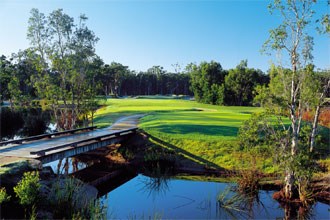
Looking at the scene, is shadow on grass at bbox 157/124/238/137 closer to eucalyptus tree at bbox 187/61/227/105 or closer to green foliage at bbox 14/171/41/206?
green foliage at bbox 14/171/41/206

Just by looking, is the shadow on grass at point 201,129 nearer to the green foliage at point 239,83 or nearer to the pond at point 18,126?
the pond at point 18,126

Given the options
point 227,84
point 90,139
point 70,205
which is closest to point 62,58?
point 90,139

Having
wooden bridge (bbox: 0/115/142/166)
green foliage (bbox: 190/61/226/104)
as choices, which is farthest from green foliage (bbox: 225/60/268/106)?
wooden bridge (bbox: 0/115/142/166)

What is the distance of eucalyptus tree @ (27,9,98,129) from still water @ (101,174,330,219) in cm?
1044

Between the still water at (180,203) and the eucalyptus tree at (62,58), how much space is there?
34.2ft

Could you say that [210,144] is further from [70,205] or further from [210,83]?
[210,83]

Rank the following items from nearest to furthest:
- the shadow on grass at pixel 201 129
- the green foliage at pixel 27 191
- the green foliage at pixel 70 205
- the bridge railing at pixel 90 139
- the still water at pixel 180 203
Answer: the green foliage at pixel 27 191
the green foliage at pixel 70 205
the still water at pixel 180 203
the bridge railing at pixel 90 139
the shadow on grass at pixel 201 129

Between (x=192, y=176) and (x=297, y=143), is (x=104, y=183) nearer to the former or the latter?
(x=192, y=176)

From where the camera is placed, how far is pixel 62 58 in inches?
849

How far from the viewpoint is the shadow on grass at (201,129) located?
18172 mm

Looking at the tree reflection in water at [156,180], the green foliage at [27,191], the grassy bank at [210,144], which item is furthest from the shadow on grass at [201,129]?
the green foliage at [27,191]

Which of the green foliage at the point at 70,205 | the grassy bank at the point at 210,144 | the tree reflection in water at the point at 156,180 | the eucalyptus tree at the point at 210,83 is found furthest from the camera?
the eucalyptus tree at the point at 210,83

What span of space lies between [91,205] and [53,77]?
15.5 meters

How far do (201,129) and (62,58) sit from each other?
1126cm
